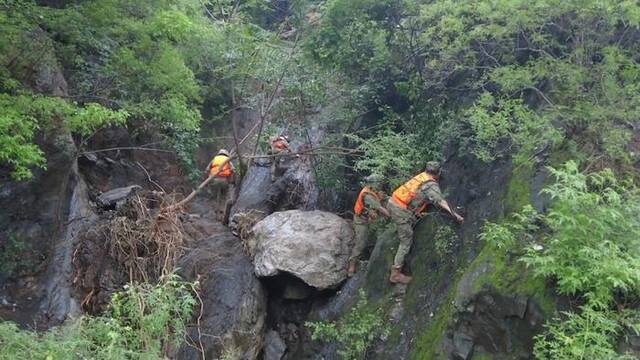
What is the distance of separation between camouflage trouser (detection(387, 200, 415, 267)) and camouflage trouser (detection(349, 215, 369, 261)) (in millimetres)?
1310

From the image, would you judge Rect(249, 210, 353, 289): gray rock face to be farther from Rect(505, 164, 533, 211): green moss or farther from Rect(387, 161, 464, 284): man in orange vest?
Rect(505, 164, 533, 211): green moss

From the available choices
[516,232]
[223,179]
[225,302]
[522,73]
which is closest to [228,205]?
[223,179]

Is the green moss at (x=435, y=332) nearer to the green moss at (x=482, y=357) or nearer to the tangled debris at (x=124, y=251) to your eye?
the green moss at (x=482, y=357)

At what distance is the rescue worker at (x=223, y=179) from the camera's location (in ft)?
43.7

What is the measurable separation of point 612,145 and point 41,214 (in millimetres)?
9209

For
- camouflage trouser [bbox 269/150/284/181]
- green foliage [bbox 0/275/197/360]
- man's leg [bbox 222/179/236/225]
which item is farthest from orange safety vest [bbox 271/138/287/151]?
green foliage [bbox 0/275/197/360]

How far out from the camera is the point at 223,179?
13.9 m

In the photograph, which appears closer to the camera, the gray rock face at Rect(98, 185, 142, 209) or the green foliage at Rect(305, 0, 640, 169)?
the green foliage at Rect(305, 0, 640, 169)

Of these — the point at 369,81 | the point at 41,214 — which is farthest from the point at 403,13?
the point at 41,214

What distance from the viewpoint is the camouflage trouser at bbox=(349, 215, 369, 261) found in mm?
10930

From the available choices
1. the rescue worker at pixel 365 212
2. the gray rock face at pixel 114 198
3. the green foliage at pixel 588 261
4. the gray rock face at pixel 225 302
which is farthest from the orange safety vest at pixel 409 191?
the gray rock face at pixel 114 198

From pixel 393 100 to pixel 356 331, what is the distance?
5714 mm

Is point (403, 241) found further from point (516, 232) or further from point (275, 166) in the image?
point (275, 166)

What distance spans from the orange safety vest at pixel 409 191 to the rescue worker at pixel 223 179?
4.77 meters
